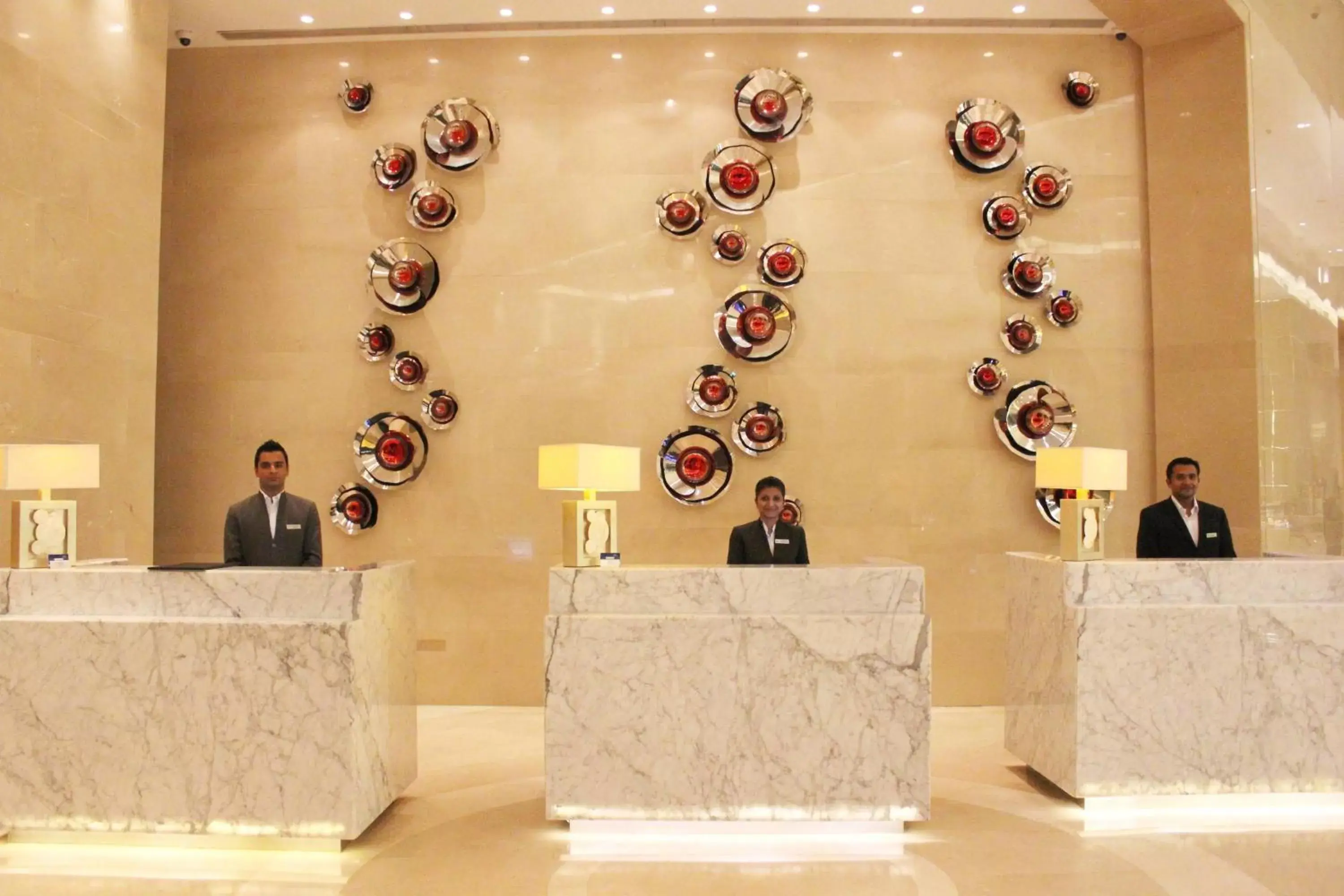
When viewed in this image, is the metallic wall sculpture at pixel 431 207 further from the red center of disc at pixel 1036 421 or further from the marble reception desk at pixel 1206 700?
the marble reception desk at pixel 1206 700

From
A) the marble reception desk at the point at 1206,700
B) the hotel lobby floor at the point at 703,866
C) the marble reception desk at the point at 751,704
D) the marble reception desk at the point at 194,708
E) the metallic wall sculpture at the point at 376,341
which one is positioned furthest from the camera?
the metallic wall sculpture at the point at 376,341

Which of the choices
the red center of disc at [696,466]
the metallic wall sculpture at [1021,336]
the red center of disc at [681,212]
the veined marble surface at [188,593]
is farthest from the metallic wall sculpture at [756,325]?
the veined marble surface at [188,593]

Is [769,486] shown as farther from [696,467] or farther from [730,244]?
[730,244]

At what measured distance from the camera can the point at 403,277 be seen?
7.34 metres

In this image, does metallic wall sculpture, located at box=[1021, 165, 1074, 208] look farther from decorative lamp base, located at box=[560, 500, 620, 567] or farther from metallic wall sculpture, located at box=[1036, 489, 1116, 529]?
decorative lamp base, located at box=[560, 500, 620, 567]

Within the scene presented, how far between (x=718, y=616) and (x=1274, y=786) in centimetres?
262

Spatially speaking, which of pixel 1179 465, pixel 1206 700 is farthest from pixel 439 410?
pixel 1206 700

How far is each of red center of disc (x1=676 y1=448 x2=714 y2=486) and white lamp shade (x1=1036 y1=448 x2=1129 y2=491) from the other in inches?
105

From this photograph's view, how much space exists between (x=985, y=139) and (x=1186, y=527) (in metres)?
3.18

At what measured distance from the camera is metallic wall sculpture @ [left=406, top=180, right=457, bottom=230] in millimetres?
7383

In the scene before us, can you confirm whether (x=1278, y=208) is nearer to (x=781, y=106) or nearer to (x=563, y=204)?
(x=781, y=106)

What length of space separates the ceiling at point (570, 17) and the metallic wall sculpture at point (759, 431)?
274 cm

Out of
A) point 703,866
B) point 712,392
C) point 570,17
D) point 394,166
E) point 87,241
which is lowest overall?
point 703,866

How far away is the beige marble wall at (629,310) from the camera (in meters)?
7.38
